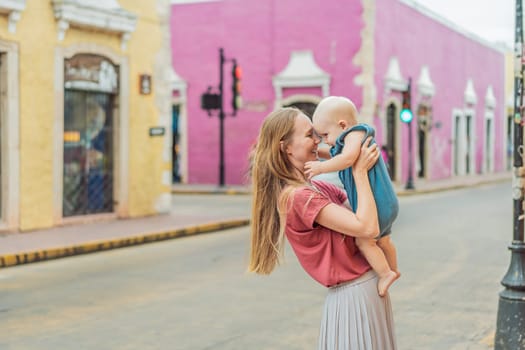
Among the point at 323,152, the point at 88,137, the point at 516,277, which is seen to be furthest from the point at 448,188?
the point at 323,152

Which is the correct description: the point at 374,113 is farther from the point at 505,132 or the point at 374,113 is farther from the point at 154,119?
the point at 505,132

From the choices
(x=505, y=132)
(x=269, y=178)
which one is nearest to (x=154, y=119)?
(x=269, y=178)

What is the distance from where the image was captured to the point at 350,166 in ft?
9.26

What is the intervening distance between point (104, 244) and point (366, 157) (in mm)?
Answer: 9319

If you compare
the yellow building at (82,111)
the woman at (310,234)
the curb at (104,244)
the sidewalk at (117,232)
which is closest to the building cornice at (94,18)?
the yellow building at (82,111)

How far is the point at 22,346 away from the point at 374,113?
21.1 meters

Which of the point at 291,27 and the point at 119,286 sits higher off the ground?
the point at 291,27

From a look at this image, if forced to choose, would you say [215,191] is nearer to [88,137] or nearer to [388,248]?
[88,137]

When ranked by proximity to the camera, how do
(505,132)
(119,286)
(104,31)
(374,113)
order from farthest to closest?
(505,132) < (374,113) < (104,31) < (119,286)

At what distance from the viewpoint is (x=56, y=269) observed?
9852 mm

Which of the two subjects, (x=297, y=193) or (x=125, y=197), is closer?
(x=297, y=193)

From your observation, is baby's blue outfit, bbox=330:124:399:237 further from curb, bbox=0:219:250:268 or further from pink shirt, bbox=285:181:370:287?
curb, bbox=0:219:250:268

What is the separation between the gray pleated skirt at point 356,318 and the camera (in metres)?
2.94

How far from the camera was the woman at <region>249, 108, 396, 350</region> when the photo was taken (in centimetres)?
293
